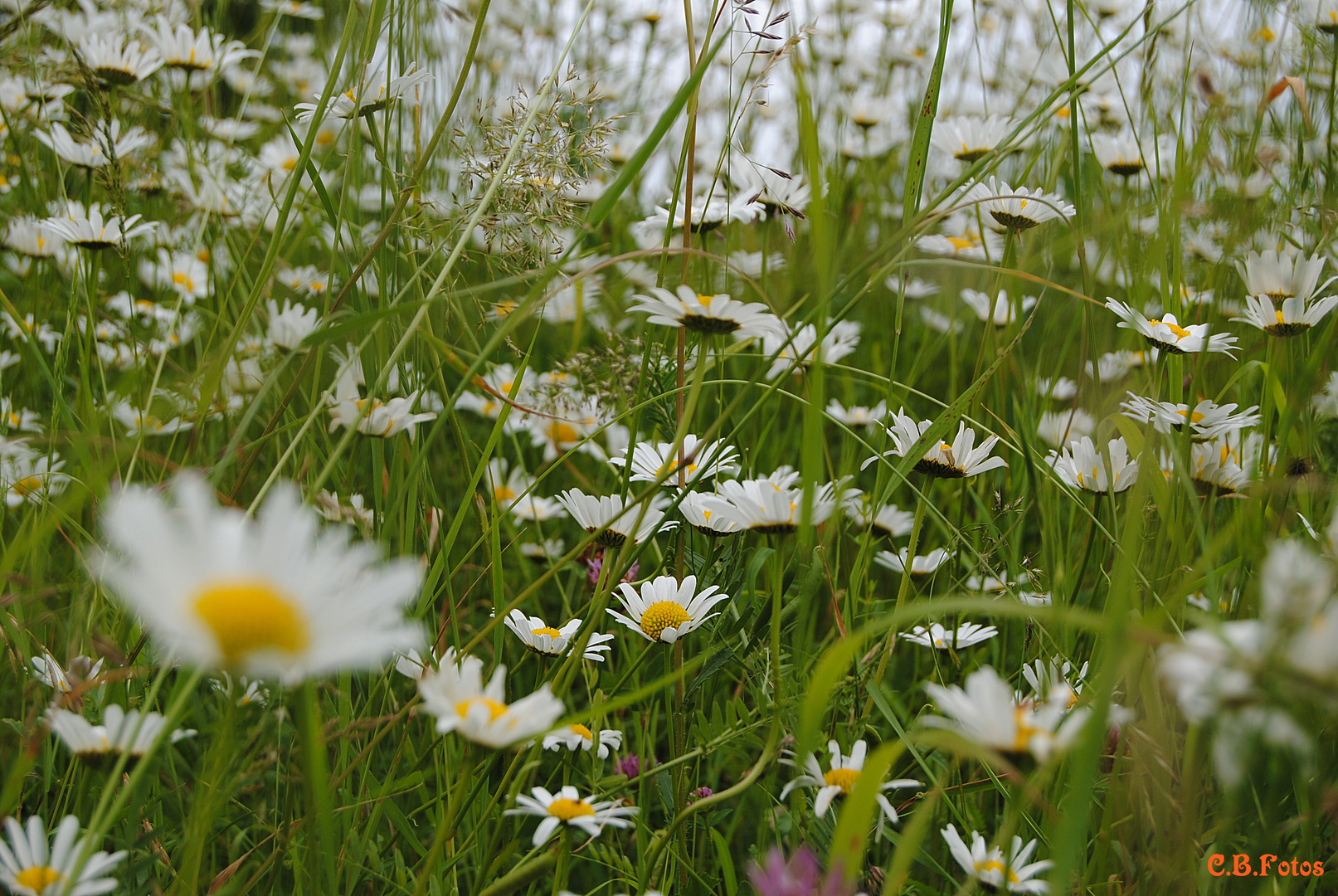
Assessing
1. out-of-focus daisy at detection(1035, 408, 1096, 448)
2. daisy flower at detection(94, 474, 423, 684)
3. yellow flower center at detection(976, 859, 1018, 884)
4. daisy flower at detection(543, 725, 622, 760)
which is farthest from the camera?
out-of-focus daisy at detection(1035, 408, 1096, 448)

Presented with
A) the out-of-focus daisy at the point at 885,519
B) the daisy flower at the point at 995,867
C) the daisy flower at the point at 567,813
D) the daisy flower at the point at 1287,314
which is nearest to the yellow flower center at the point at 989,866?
the daisy flower at the point at 995,867

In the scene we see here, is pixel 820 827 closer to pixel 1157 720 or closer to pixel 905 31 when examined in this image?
pixel 1157 720

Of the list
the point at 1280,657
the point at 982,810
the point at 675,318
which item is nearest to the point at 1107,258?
the point at 982,810

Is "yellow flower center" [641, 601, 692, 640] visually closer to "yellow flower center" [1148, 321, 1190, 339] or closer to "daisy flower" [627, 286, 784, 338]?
"daisy flower" [627, 286, 784, 338]

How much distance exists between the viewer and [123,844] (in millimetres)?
612

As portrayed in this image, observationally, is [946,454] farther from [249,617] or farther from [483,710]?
[249,617]

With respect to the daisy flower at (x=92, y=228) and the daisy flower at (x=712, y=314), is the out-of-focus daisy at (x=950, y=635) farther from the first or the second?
the daisy flower at (x=92, y=228)

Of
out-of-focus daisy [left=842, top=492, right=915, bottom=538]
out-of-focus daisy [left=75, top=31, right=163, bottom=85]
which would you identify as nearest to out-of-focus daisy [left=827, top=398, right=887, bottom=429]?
out-of-focus daisy [left=842, top=492, right=915, bottom=538]

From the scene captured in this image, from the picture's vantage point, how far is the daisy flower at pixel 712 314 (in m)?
0.68

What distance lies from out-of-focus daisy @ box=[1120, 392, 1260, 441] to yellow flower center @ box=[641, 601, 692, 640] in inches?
16.4

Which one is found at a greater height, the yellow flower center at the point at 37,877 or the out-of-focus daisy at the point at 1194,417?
the out-of-focus daisy at the point at 1194,417

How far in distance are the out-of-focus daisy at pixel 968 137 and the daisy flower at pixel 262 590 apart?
1.28m

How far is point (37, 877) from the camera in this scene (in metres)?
0.48

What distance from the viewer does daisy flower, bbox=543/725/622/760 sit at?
0.68 metres
